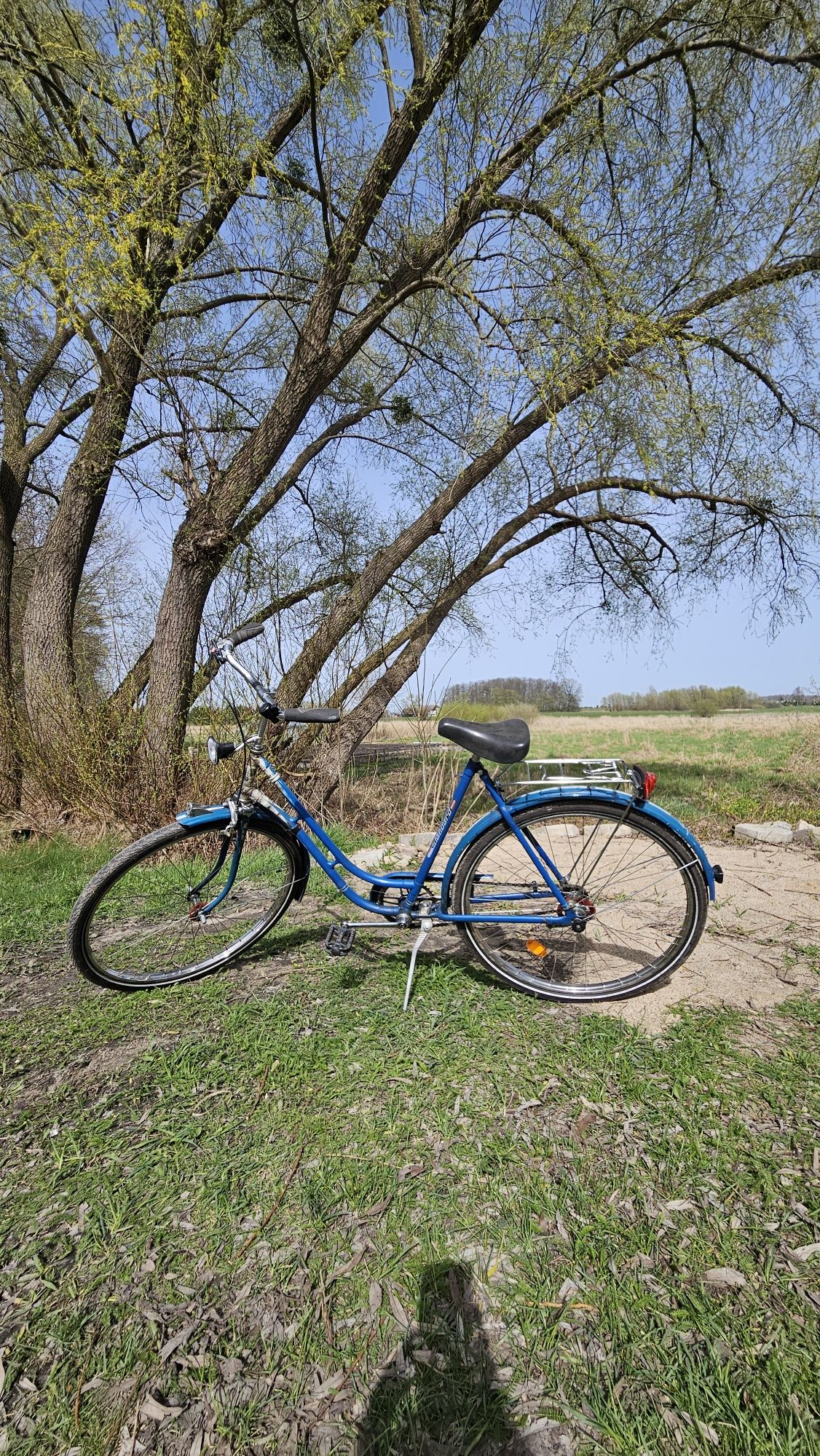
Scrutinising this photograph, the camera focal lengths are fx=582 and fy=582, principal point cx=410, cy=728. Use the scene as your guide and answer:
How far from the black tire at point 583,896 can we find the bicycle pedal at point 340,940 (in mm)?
449

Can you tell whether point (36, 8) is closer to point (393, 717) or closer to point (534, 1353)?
point (393, 717)

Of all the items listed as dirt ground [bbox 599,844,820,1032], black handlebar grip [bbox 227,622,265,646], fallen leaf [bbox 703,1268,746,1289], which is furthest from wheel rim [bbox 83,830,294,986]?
fallen leaf [bbox 703,1268,746,1289]

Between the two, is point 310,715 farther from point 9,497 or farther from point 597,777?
point 9,497

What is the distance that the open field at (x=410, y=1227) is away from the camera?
1.05 m

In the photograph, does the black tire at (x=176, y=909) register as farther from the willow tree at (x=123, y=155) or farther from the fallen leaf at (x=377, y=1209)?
the willow tree at (x=123, y=155)

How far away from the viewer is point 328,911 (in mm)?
3299

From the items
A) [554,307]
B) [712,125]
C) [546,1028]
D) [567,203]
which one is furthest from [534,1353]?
[712,125]

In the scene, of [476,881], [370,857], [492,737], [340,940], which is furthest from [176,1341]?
[370,857]

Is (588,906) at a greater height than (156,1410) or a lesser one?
greater

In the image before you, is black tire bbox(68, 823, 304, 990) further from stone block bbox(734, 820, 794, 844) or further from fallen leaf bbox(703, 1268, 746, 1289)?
stone block bbox(734, 820, 794, 844)

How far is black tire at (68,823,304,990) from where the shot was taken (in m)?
2.40

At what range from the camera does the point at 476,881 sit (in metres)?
2.42

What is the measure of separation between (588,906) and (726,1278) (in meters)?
1.23

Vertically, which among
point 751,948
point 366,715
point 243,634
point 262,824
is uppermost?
point 243,634
